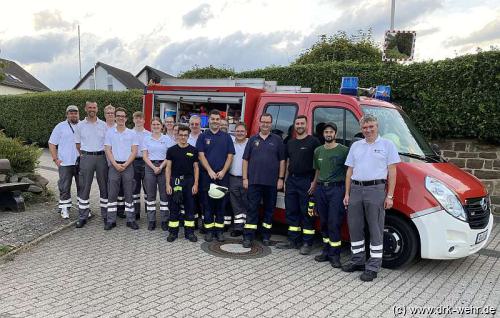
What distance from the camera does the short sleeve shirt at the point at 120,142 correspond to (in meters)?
6.55

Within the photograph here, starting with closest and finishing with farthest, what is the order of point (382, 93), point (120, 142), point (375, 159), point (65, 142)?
point (375, 159) → point (120, 142) → point (382, 93) → point (65, 142)

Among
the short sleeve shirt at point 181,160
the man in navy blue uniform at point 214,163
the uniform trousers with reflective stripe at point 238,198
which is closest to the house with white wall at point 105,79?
the short sleeve shirt at point 181,160

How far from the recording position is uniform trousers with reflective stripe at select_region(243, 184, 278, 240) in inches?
233

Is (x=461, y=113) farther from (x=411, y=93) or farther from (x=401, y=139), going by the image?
(x=401, y=139)

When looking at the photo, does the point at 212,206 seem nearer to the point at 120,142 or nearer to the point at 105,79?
the point at 120,142

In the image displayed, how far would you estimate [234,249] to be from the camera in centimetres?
591

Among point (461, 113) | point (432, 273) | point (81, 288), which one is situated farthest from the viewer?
point (461, 113)

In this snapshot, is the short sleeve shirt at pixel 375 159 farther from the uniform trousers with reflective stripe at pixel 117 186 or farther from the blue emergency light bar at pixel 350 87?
the uniform trousers with reflective stripe at pixel 117 186

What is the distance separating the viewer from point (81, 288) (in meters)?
4.45

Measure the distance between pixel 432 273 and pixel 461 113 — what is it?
4411 millimetres

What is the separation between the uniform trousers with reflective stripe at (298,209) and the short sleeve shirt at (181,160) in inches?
57.0

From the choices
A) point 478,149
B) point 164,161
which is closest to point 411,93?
point 478,149

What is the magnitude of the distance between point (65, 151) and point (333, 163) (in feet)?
14.4

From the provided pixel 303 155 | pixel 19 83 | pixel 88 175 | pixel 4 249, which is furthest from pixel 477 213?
pixel 19 83
